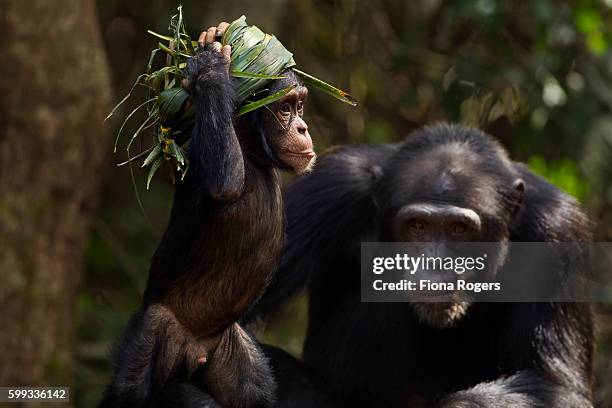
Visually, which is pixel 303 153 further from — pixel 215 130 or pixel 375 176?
pixel 375 176

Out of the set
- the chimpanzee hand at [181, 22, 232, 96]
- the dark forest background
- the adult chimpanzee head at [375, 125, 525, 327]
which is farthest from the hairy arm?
the dark forest background

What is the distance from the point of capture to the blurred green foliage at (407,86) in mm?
11094

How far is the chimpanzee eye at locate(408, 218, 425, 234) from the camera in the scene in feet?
25.6

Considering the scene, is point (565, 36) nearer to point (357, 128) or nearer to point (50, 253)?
point (357, 128)

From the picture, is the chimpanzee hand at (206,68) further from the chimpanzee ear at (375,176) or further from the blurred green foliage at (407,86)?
the blurred green foliage at (407,86)

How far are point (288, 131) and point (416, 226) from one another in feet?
7.03

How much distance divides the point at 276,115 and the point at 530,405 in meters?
2.56

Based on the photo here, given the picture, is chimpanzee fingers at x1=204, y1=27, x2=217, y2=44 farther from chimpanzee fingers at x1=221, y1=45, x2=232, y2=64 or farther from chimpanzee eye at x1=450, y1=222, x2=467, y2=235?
chimpanzee eye at x1=450, y1=222, x2=467, y2=235

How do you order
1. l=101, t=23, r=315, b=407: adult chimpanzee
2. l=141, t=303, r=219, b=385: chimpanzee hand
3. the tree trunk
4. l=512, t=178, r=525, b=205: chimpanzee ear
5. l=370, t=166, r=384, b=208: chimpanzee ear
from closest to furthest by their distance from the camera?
1. l=101, t=23, r=315, b=407: adult chimpanzee
2. l=141, t=303, r=219, b=385: chimpanzee hand
3. l=512, t=178, r=525, b=205: chimpanzee ear
4. l=370, t=166, r=384, b=208: chimpanzee ear
5. the tree trunk

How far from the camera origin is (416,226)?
7816 mm

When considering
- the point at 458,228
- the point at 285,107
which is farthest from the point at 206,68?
the point at 458,228

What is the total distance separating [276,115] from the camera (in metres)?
5.88

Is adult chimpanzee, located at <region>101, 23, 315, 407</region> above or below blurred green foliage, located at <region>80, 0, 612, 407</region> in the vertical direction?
below

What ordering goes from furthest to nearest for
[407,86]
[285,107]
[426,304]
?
1. [407,86]
2. [426,304]
3. [285,107]
